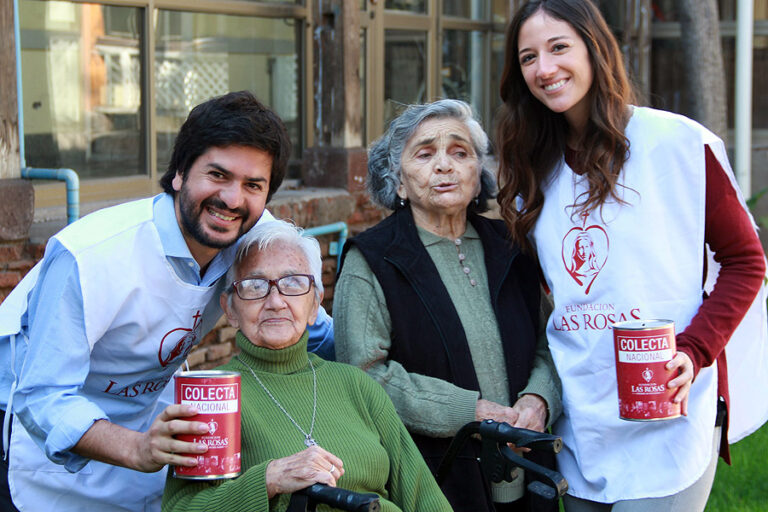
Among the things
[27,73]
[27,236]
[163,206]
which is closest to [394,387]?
[163,206]

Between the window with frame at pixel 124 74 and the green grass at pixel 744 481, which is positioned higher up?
the window with frame at pixel 124 74

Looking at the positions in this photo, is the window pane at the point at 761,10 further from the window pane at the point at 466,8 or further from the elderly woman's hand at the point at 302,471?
the elderly woman's hand at the point at 302,471

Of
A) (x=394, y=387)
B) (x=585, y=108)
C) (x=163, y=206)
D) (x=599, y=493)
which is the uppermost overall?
(x=585, y=108)

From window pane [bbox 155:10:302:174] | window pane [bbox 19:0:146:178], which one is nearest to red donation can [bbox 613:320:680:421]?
window pane [bbox 19:0:146:178]

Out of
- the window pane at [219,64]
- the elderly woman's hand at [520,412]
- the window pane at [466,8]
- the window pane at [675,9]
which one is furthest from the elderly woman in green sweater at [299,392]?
the window pane at [675,9]

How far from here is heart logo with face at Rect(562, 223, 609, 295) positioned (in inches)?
109

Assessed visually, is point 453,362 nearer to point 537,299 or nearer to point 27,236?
point 537,299

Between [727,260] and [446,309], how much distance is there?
31.2 inches

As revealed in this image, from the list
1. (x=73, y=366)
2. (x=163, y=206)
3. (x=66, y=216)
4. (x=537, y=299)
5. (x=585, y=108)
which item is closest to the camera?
(x=73, y=366)

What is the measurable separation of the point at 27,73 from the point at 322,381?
2.75 m

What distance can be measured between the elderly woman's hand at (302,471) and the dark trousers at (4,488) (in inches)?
31.1

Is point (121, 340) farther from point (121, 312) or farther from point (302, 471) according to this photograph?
point (302, 471)

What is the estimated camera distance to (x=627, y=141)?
2.80 m

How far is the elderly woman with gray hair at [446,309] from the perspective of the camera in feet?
9.58
